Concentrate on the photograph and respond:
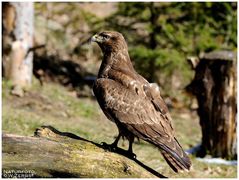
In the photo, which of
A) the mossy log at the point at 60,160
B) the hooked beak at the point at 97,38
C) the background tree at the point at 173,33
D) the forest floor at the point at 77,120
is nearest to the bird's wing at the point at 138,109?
the mossy log at the point at 60,160

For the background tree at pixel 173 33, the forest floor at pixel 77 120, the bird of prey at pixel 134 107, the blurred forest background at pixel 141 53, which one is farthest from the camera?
the background tree at pixel 173 33

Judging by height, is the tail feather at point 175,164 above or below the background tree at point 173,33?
above

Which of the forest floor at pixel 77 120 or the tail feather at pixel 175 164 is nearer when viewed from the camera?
the tail feather at pixel 175 164

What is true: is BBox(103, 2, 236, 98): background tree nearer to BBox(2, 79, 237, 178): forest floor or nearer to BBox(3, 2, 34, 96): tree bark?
BBox(2, 79, 237, 178): forest floor

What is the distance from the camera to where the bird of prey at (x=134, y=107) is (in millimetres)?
6012

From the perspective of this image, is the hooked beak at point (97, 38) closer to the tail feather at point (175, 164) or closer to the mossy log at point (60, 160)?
the mossy log at point (60, 160)

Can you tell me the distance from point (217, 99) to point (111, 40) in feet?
12.7

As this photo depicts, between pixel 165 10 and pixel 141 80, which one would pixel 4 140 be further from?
pixel 165 10

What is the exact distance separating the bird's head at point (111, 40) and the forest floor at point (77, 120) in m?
2.21

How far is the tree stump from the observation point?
993 cm

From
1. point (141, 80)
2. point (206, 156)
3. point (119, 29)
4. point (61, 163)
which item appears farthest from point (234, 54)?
point (119, 29)

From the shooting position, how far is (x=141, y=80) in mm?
6293

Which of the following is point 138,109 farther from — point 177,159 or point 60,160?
point 60,160

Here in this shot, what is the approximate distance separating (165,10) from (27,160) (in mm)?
10826
